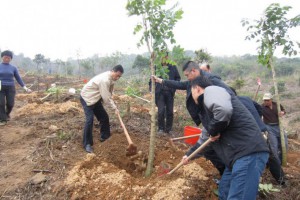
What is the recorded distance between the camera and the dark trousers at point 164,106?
221 inches

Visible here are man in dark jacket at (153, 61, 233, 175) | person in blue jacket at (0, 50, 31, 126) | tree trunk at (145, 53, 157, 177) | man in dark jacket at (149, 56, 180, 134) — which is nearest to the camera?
man in dark jacket at (153, 61, 233, 175)

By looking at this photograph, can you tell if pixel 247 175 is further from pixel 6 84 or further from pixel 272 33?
pixel 6 84

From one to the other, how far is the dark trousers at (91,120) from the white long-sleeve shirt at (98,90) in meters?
0.14

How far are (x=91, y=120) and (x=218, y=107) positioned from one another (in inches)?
111

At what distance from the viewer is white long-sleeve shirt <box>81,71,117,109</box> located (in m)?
4.41

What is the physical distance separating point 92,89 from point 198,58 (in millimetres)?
8569

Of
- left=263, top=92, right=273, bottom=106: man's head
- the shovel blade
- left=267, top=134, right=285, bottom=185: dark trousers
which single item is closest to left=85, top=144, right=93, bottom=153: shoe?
the shovel blade

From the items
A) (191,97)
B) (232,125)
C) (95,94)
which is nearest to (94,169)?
(95,94)

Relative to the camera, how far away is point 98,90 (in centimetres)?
457

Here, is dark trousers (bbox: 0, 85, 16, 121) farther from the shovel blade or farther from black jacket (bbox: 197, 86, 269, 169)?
black jacket (bbox: 197, 86, 269, 169)

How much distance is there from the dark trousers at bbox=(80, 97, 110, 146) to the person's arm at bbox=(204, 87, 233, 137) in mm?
2672

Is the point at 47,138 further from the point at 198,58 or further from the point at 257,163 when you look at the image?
the point at 198,58

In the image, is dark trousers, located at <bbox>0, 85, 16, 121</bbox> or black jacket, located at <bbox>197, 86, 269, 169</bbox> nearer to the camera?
black jacket, located at <bbox>197, 86, 269, 169</bbox>

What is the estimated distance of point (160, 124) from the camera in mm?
5746
